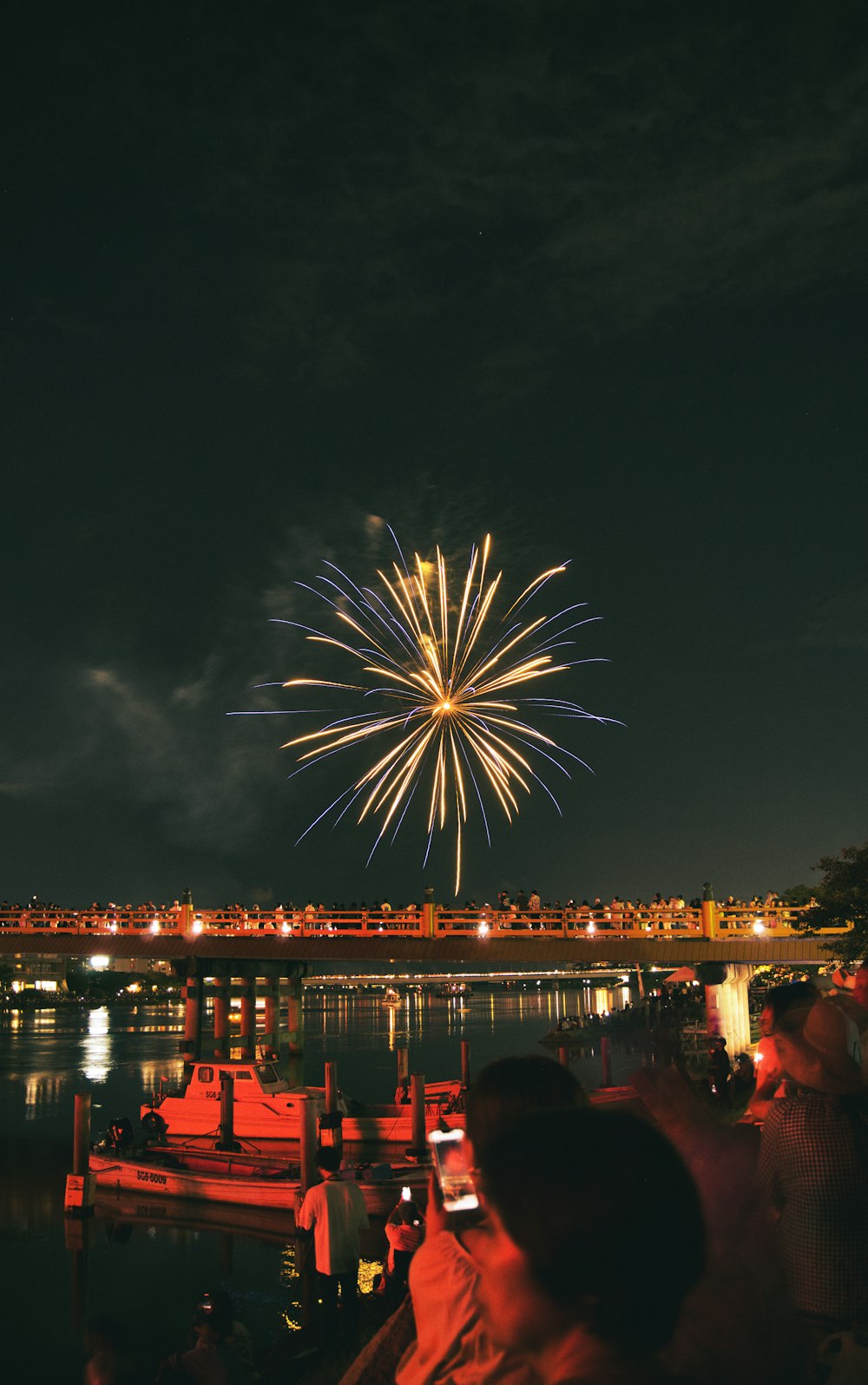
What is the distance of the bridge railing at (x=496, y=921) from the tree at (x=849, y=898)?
146 cm

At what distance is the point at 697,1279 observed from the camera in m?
2.11

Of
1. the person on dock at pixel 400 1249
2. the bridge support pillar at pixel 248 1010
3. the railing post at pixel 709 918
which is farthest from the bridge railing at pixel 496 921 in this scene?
the person on dock at pixel 400 1249

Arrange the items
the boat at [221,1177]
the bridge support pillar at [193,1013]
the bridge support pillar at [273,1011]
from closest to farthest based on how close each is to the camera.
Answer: the boat at [221,1177] < the bridge support pillar at [193,1013] < the bridge support pillar at [273,1011]

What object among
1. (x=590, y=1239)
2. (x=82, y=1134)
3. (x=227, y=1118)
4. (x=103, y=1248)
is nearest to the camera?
(x=590, y=1239)

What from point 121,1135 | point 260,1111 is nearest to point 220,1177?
point 260,1111

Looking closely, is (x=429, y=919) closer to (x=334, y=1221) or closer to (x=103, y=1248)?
(x=103, y=1248)

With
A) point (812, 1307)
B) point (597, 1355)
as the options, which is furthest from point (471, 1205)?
point (597, 1355)

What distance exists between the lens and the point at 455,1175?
3.95 meters

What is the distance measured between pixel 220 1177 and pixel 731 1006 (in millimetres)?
17912

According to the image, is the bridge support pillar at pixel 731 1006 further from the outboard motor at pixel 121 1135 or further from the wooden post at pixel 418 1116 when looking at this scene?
the outboard motor at pixel 121 1135

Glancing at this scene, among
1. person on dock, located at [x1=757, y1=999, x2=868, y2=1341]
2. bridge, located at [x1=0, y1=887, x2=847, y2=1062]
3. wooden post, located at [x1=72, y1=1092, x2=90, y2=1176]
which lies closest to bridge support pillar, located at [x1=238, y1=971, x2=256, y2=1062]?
bridge, located at [x1=0, y1=887, x2=847, y2=1062]

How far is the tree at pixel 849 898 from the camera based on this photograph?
25.6 meters

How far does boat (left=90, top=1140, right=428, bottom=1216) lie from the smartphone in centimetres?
1881

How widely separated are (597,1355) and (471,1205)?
1.79 meters
